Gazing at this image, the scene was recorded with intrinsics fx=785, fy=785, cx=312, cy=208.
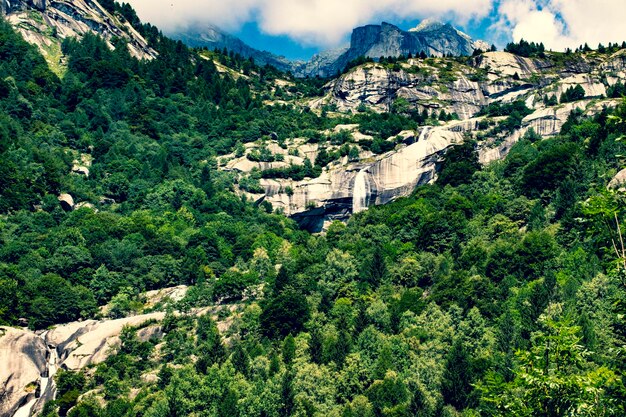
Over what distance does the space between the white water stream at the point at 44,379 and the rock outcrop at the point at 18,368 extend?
0.85 ft

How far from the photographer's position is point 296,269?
3403 inches

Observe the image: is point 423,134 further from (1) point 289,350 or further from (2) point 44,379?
(2) point 44,379

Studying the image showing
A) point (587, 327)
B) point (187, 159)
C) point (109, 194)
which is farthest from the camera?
point (187, 159)

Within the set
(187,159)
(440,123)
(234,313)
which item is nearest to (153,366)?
(234,313)

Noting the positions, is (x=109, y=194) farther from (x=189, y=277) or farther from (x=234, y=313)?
(x=234, y=313)

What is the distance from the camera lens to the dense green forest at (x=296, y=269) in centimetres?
5731

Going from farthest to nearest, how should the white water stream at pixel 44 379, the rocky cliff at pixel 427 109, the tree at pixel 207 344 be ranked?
the rocky cliff at pixel 427 109 → the white water stream at pixel 44 379 → the tree at pixel 207 344

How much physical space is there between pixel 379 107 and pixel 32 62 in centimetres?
6788

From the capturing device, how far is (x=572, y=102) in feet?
443

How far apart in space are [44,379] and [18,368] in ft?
12.0

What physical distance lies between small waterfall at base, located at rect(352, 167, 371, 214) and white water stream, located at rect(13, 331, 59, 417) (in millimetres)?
58192

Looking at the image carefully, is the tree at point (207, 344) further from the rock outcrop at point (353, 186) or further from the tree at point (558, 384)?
the rock outcrop at point (353, 186)

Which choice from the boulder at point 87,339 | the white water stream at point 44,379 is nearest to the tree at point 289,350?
the boulder at point 87,339

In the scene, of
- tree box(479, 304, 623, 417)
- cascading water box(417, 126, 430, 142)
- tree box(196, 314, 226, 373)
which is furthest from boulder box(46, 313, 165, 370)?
cascading water box(417, 126, 430, 142)
